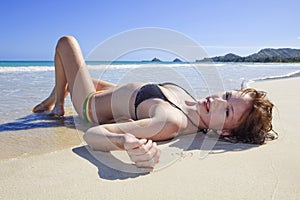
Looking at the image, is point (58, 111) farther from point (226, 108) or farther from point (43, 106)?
point (226, 108)

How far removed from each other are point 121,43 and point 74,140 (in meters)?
0.93

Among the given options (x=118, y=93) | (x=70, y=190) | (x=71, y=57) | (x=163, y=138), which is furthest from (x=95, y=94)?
(x=70, y=190)

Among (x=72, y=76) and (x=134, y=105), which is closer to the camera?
(x=134, y=105)

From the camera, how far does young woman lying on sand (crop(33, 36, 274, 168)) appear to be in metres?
1.83

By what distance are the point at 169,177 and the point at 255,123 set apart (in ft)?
3.96

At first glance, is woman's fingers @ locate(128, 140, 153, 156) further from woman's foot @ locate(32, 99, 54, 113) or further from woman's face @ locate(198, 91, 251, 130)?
woman's foot @ locate(32, 99, 54, 113)

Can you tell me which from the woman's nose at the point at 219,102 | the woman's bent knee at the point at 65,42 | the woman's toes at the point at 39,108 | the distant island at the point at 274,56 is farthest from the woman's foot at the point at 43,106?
the distant island at the point at 274,56

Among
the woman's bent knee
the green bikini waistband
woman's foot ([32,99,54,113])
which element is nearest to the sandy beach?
the green bikini waistband

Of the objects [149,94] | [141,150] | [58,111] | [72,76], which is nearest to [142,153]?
[141,150]

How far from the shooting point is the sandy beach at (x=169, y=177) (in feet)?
4.13

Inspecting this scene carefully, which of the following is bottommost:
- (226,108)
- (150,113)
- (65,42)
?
(150,113)

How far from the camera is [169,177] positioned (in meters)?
1.45

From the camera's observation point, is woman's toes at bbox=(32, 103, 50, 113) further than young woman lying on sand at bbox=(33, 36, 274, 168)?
Yes

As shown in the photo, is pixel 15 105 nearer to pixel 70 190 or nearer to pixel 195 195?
pixel 70 190
